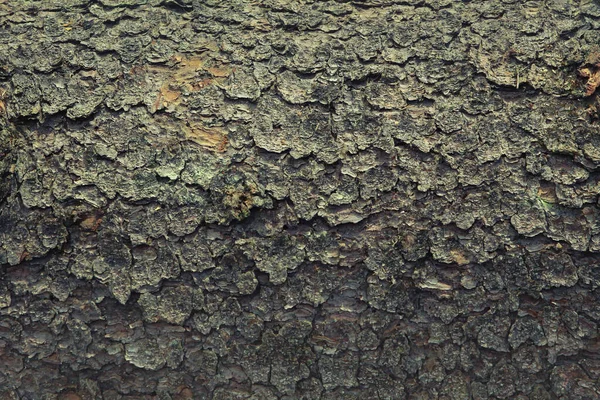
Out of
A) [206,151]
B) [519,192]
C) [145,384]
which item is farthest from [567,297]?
[145,384]

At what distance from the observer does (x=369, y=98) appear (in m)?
1.65

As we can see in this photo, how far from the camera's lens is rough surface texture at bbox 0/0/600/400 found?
1606 millimetres

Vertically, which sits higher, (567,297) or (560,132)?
(560,132)

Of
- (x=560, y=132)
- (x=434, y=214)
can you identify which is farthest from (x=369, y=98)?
(x=560, y=132)

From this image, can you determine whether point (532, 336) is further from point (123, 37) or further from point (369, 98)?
point (123, 37)

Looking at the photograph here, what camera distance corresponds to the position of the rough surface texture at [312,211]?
5.27 ft

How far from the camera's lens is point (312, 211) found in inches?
63.6

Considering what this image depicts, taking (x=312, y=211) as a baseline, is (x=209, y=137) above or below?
above

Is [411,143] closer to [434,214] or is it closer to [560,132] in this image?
[434,214]

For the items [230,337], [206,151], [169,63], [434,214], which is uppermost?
[169,63]

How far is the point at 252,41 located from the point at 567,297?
962 millimetres

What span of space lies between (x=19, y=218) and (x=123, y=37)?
1.68ft

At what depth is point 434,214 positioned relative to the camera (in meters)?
1.61

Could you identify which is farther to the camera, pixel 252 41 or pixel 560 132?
pixel 252 41
